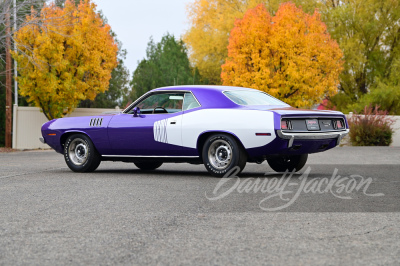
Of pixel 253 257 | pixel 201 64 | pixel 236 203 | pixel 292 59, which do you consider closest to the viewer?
pixel 253 257

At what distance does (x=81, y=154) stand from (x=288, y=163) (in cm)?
389

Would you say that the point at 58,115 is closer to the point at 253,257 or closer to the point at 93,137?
the point at 93,137

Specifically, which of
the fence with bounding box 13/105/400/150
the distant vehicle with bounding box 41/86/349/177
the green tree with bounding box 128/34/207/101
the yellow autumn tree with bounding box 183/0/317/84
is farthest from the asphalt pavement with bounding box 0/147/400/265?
the yellow autumn tree with bounding box 183/0/317/84

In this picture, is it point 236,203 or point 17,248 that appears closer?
point 17,248

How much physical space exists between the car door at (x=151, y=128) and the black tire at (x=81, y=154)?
469mm

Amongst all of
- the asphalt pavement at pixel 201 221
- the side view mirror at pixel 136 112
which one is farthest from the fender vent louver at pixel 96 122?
the asphalt pavement at pixel 201 221

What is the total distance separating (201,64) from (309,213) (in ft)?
136

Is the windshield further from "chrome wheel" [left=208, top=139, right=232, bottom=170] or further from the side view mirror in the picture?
the side view mirror

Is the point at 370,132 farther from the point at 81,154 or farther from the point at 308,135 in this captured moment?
the point at 308,135

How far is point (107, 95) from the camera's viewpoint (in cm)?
4450

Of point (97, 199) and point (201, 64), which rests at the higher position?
point (201, 64)

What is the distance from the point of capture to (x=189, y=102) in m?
11.4

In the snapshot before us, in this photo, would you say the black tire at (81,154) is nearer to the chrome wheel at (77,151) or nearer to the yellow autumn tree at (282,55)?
the chrome wheel at (77,151)

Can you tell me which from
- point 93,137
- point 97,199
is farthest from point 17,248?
point 93,137
